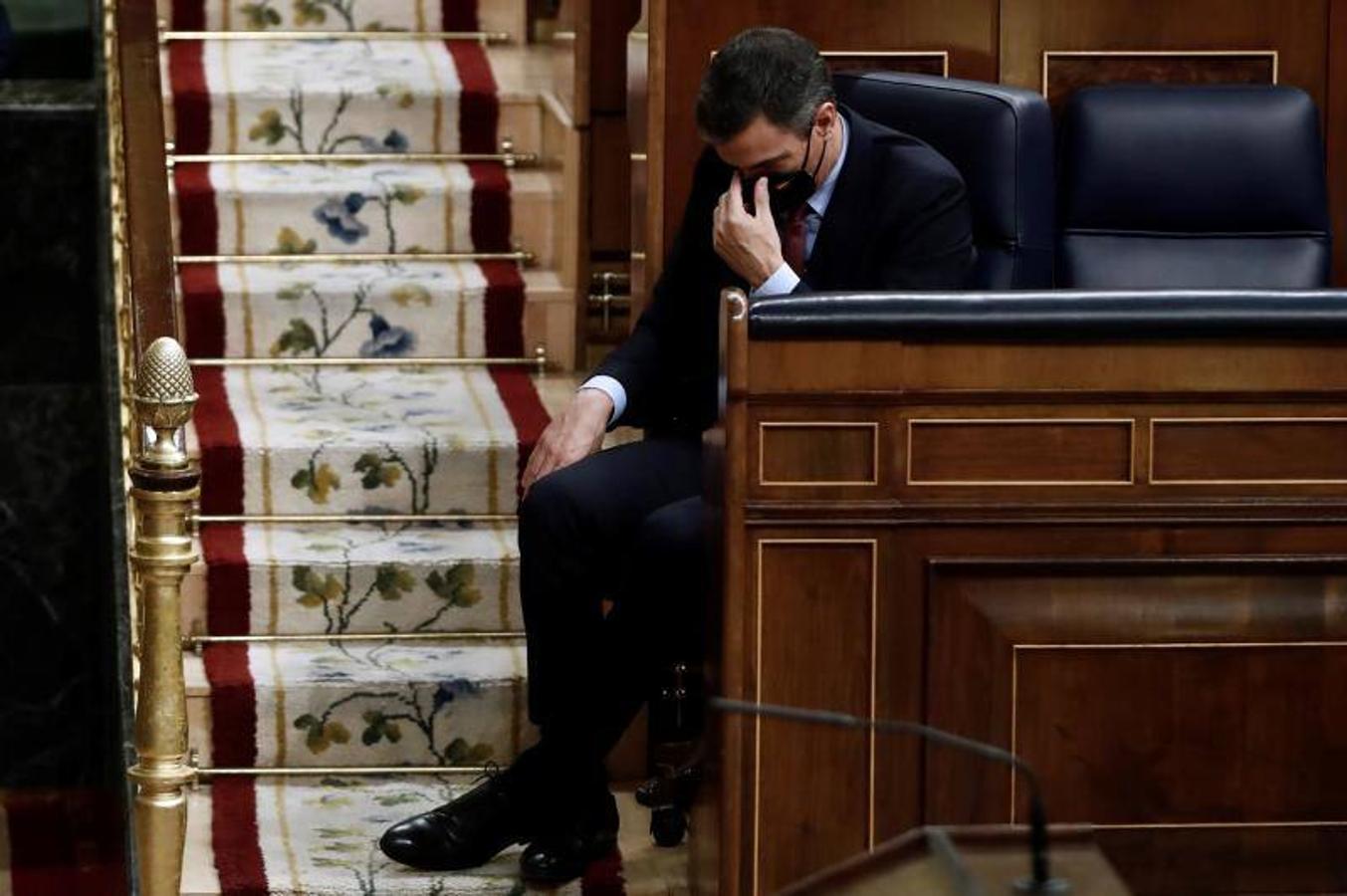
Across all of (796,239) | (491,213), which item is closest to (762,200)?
(796,239)

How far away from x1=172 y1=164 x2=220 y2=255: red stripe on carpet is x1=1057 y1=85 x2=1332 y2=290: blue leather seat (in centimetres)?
170

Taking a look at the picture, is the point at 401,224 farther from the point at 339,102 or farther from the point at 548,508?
the point at 548,508

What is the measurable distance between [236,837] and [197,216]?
1.49 meters

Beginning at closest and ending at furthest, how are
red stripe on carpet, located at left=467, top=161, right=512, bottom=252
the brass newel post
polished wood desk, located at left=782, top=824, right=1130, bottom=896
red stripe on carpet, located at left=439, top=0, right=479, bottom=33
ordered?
polished wood desk, located at left=782, top=824, right=1130, bottom=896
the brass newel post
red stripe on carpet, located at left=467, top=161, right=512, bottom=252
red stripe on carpet, located at left=439, top=0, right=479, bottom=33

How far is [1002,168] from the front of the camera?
155 inches

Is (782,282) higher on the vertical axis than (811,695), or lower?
higher

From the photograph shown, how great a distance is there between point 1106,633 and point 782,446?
47cm

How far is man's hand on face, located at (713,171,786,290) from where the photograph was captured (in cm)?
369

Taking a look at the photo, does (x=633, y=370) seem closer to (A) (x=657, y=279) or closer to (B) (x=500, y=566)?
(A) (x=657, y=279)

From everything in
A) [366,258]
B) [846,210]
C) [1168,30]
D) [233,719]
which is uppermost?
[1168,30]

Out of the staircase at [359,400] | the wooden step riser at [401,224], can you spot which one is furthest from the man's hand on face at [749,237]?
the wooden step riser at [401,224]

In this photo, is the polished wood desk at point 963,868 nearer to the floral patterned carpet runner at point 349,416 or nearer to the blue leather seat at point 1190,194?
the floral patterned carpet runner at point 349,416

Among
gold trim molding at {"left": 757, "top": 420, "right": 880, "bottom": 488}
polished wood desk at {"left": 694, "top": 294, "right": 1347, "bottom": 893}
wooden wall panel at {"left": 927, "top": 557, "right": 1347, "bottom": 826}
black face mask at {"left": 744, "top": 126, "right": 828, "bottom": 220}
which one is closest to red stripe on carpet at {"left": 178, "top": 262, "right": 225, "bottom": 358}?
black face mask at {"left": 744, "top": 126, "right": 828, "bottom": 220}

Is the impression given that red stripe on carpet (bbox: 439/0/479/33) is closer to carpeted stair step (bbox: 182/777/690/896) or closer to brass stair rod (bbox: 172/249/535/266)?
brass stair rod (bbox: 172/249/535/266)
